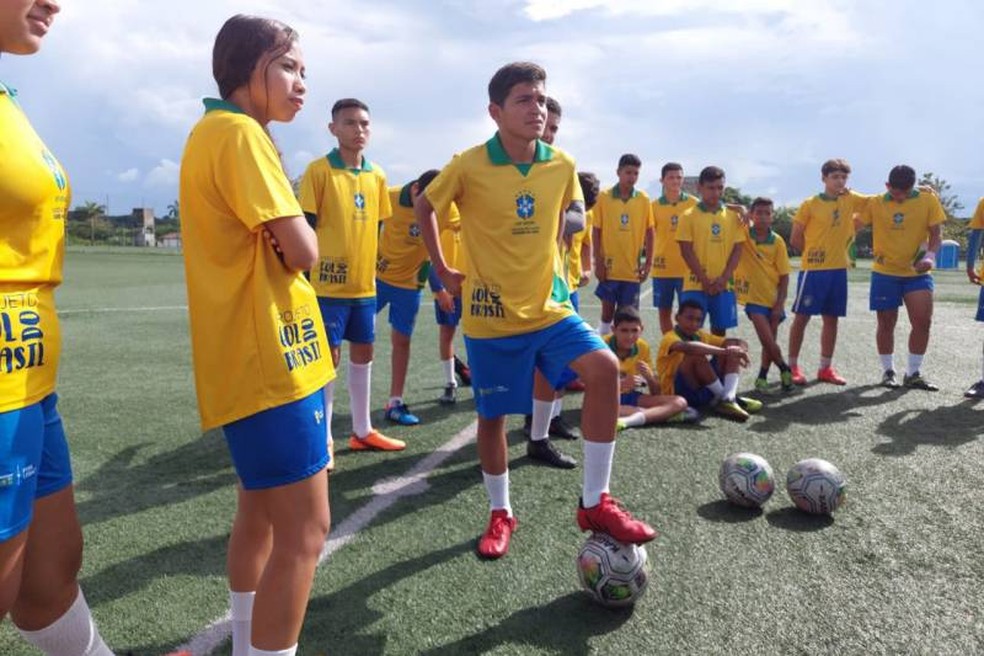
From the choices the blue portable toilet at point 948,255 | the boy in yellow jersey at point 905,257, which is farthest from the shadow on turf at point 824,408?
the blue portable toilet at point 948,255

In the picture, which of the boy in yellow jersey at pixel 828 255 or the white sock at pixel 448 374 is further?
the boy in yellow jersey at pixel 828 255

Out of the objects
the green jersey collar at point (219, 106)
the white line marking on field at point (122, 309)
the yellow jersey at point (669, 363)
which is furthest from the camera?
the white line marking on field at point (122, 309)

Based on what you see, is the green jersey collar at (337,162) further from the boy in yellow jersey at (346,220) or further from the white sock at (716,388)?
the white sock at (716,388)

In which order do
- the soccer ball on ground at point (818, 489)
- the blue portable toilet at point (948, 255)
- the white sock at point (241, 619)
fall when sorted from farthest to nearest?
the blue portable toilet at point (948, 255) → the soccer ball on ground at point (818, 489) → the white sock at point (241, 619)

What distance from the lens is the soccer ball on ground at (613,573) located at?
10.2 feet

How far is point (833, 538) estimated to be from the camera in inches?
154

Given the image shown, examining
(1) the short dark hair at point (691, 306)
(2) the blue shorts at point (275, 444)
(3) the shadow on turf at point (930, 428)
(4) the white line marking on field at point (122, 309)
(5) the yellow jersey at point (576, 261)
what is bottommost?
(4) the white line marking on field at point (122, 309)

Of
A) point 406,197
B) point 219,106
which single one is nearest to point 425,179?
point 406,197

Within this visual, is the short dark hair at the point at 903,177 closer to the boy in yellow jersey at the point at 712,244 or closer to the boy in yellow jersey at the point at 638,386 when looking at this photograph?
the boy in yellow jersey at the point at 712,244

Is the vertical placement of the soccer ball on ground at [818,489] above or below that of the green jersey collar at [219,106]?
below

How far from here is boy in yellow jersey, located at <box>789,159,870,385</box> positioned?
864 centimetres

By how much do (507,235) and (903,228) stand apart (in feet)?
21.9

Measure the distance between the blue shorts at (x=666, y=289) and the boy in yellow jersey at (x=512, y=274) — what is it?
18.6ft

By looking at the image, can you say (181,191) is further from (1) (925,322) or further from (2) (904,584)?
(1) (925,322)
